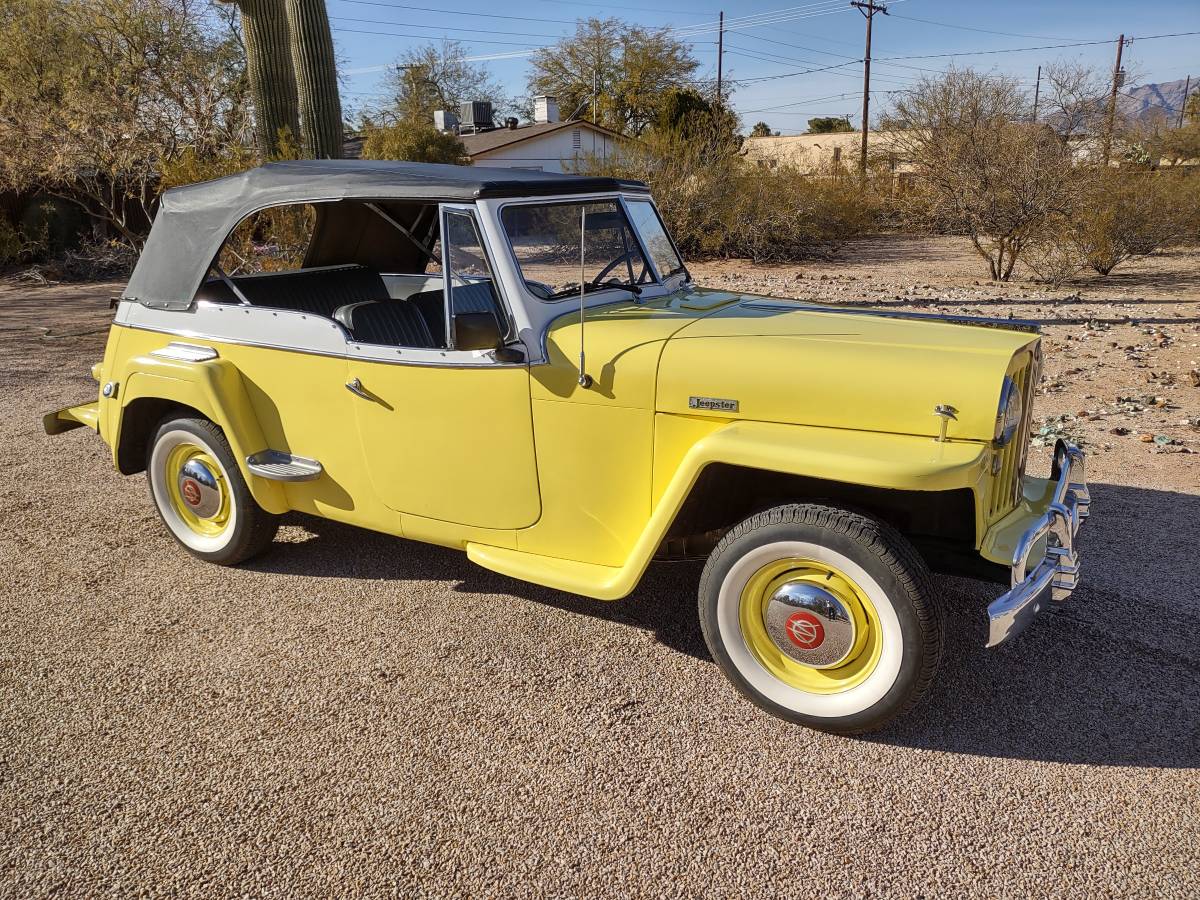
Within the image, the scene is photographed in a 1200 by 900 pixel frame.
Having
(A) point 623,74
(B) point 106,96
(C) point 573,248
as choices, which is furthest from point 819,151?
(C) point 573,248

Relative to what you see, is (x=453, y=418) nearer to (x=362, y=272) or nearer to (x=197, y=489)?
(x=197, y=489)

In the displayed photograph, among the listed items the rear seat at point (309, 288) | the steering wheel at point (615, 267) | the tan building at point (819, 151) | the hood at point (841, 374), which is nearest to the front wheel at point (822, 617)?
the hood at point (841, 374)

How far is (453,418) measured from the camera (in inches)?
137

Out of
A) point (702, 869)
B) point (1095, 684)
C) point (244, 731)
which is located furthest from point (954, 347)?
point (244, 731)

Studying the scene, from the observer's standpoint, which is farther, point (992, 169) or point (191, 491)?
point (992, 169)

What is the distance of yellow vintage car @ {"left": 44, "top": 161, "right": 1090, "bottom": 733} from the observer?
111 inches

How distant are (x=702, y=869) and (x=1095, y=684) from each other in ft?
5.79

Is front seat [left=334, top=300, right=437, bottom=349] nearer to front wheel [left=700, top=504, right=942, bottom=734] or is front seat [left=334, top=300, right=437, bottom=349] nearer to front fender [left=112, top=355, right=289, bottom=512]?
front fender [left=112, top=355, right=289, bottom=512]

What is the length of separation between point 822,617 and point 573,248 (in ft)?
5.74

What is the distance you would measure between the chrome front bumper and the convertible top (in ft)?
7.40

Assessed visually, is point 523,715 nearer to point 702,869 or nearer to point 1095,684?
point 702,869

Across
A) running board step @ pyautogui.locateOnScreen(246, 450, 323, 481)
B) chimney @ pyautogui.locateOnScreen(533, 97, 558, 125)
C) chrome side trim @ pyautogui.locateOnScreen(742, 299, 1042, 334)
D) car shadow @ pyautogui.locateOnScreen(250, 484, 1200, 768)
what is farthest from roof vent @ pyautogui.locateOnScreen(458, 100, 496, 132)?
chrome side trim @ pyautogui.locateOnScreen(742, 299, 1042, 334)

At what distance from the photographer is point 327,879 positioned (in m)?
2.40

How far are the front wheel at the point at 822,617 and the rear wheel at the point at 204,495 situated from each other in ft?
7.71
